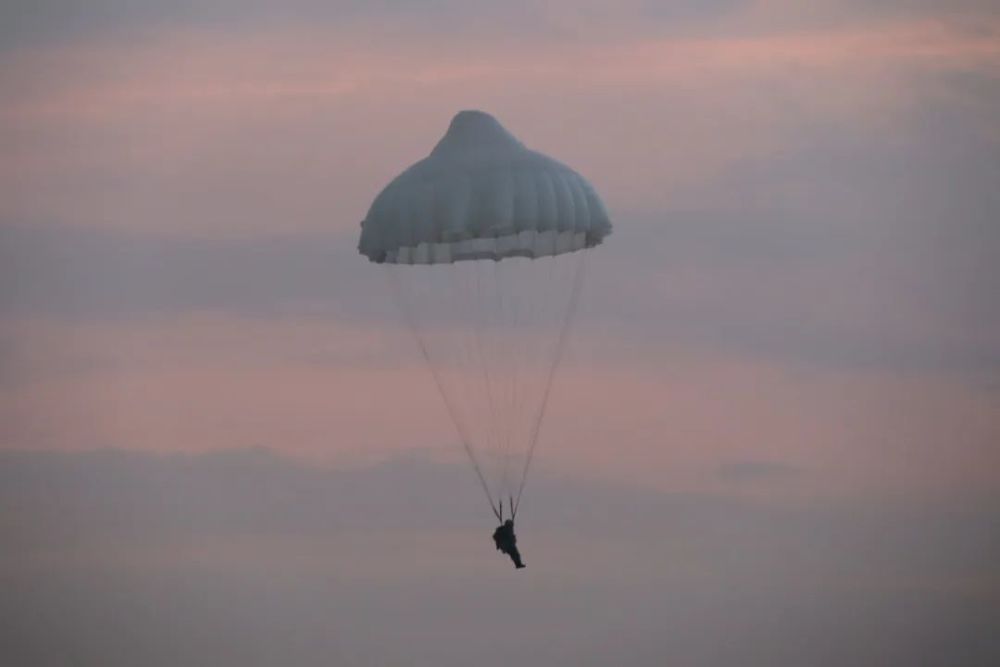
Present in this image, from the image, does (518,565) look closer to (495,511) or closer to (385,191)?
(495,511)

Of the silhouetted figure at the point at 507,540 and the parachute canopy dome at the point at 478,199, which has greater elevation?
the parachute canopy dome at the point at 478,199

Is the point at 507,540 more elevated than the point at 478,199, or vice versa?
the point at 478,199

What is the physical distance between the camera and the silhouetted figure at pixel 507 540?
8175cm

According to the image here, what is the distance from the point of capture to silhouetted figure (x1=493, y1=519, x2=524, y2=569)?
8175cm

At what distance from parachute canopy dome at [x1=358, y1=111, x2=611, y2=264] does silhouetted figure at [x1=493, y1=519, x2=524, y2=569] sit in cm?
698

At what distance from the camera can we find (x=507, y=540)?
81938 mm

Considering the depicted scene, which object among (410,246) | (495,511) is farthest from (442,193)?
(495,511)

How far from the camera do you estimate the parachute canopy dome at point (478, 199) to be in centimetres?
8081

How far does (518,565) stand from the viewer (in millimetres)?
80812

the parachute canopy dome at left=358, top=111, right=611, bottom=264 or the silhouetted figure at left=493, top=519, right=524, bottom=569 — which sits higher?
the parachute canopy dome at left=358, top=111, right=611, bottom=264

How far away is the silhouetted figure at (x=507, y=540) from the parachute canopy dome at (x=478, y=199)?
6.98m

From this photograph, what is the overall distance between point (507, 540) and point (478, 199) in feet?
26.9

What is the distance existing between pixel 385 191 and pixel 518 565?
31.5ft

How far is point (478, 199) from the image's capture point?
266 ft
